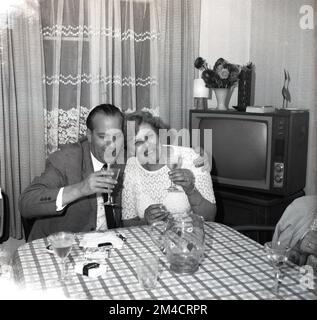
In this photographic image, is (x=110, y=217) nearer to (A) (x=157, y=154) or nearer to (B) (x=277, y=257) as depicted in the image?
(A) (x=157, y=154)

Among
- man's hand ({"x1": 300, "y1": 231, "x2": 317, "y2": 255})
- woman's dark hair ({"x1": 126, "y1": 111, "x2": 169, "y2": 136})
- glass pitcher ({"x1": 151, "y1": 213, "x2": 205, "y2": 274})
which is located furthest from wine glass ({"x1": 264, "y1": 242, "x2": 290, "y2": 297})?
woman's dark hair ({"x1": 126, "y1": 111, "x2": 169, "y2": 136})

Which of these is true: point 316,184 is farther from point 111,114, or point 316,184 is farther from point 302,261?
point 111,114

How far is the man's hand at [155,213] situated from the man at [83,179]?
23cm

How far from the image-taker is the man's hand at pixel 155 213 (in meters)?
2.06

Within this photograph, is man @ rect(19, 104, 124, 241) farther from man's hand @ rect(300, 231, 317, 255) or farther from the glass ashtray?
man's hand @ rect(300, 231, 317, 255)

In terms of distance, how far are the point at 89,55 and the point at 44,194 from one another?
4.27 ft

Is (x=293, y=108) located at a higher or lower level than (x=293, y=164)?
higher

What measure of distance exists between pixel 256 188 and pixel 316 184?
0.42 metres

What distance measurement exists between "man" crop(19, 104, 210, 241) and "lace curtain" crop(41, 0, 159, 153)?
2.51ft

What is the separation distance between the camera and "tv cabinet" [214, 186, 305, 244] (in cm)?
285
